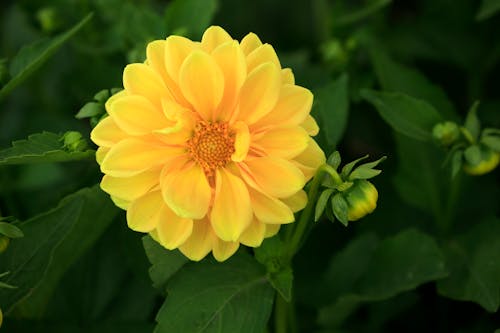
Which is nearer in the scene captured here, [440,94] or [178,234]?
[178,234]

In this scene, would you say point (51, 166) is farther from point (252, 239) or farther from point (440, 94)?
point (440, 94)

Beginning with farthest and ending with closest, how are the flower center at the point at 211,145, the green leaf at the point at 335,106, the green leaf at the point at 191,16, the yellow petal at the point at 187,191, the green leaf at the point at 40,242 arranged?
1. the green leaf at the point at 191,16
2. the green leaf at the point at 335,106
3. the green leaf at the point at 40,242
4. the flower center at the point at 211,145
5. the yellow petal at the point at 187,191

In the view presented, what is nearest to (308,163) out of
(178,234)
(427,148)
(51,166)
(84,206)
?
Result: (178,234)

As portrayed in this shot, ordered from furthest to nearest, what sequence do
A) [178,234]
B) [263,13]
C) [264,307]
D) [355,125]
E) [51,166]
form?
[263,13], [355,125], [51,166], [264,307], [178,234]

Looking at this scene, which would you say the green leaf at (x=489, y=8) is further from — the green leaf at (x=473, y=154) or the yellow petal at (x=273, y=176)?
the yellow petal at (x=273, y=176)

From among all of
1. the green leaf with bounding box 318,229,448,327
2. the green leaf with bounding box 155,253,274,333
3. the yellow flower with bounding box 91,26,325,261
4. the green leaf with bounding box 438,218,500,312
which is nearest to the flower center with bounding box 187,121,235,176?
the yellow flower with bounding box 91,26,325,261

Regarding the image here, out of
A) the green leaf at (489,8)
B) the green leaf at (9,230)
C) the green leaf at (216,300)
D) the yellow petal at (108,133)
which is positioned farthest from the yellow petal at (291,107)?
the green leaf at (489,8)

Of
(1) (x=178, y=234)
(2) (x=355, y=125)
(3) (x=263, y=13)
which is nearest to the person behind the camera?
(1) (x=178, y=234)
